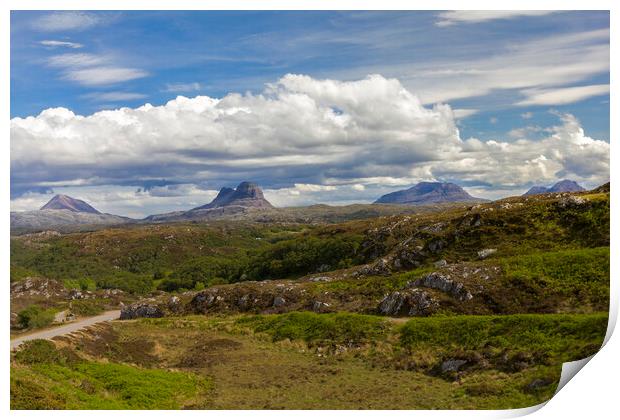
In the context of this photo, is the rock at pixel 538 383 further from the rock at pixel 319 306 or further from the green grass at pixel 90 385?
the rock at pixel 319 306

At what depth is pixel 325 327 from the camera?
48.9m

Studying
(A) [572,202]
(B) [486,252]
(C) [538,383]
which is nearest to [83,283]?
(B) [486,252]

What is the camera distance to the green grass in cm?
2733

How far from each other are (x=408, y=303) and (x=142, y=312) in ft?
153

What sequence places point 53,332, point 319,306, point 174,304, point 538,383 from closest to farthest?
1. point 538,383
2. point 53,332
3. point 319,306
4. point 174,304

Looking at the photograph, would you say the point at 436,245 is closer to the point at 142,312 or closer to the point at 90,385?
the point at 142,312

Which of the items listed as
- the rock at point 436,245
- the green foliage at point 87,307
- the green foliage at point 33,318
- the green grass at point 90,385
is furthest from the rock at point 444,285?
the green foliage at point 87,307

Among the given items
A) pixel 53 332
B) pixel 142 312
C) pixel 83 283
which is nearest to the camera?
pixel 53 332

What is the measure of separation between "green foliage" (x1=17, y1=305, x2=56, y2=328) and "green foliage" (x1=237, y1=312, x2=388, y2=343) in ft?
74.7

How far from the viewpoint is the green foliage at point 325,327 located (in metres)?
45.6

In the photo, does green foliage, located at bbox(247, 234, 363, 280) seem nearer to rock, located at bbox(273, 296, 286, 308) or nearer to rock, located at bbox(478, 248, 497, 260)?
rock, located at bbox(273, 296, 286, 308)
